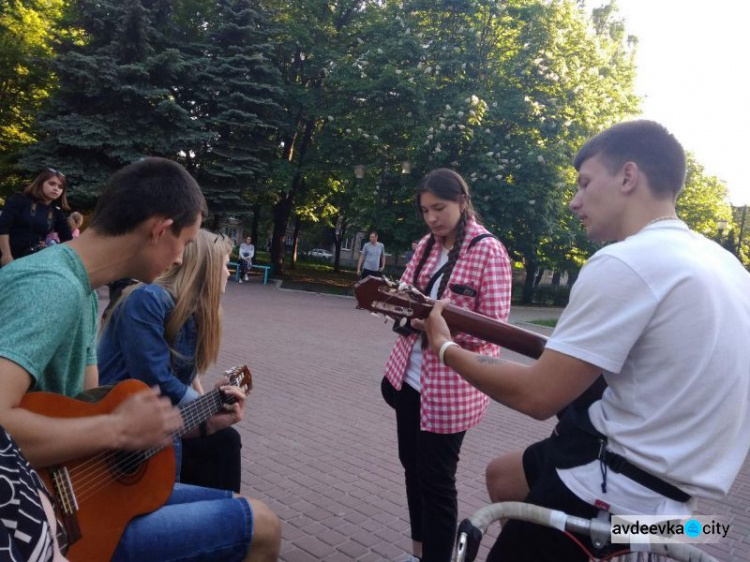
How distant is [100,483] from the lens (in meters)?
1.96

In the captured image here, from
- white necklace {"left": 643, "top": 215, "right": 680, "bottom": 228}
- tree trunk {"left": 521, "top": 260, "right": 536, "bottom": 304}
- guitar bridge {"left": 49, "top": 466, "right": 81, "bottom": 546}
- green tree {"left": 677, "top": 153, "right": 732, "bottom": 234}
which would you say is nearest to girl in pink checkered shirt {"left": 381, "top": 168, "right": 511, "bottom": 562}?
white necklace {"left": 643, "top": 215, "right": 680, "bottom": 228}

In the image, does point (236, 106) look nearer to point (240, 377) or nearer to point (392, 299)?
point (240, 377)

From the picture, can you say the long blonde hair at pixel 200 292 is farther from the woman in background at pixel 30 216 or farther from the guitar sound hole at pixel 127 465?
the woman in background at pixel 30 216

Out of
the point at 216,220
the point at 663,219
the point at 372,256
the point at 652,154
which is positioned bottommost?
the point at 216,220

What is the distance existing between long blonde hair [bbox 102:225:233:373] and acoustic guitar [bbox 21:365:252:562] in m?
0.78

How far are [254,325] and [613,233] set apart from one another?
10736 millimetres

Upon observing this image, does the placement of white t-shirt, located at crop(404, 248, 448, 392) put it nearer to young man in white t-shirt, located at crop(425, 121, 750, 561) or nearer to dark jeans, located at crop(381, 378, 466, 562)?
dark jeans, located at crop(381, 378, 466, 562)

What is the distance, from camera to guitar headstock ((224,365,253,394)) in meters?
2.81

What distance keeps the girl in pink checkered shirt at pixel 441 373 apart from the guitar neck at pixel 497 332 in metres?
0.39

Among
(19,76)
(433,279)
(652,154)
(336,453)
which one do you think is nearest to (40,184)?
(336,453)

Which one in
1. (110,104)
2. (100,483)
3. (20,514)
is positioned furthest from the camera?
(110,104)

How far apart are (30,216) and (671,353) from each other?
7.41 meters

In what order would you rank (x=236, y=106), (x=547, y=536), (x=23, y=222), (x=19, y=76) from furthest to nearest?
(x=19, y=76) → (x=236, y=106) → (x=23, y=222) → (x=547, y=536)

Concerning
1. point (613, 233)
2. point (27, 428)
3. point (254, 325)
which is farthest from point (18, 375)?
point (254, 325)
